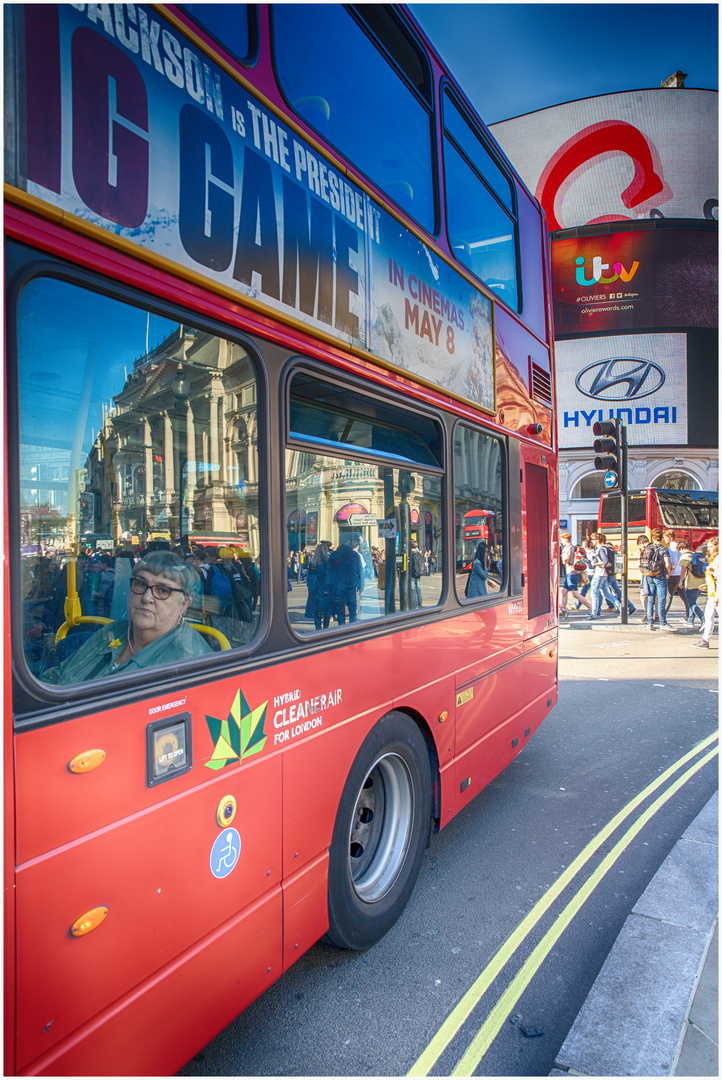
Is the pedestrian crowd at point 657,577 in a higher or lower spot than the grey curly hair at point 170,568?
lower

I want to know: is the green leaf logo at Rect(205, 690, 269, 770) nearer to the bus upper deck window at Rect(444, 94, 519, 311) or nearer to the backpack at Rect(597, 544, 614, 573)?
the bus upper deck window at Rect(444, 94, 519, 311)

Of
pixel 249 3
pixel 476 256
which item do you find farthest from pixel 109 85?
pixel 476 256

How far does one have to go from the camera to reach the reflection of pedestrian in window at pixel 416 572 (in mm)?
3406

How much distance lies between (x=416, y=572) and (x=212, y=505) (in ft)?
5.02

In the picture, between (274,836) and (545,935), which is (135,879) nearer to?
(274,836)

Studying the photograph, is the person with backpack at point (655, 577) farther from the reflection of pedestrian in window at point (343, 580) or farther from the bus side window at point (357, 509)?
the reflection of pedestrian in window at point (343, 580)

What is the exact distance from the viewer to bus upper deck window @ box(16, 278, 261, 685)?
1.67 meters

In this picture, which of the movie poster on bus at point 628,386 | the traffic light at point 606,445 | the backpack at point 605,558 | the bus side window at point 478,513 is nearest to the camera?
the bus side window at point 478,513

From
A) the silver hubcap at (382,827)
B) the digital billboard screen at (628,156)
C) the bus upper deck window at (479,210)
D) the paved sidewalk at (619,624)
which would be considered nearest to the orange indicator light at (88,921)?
the silver hubcap at (382,827)

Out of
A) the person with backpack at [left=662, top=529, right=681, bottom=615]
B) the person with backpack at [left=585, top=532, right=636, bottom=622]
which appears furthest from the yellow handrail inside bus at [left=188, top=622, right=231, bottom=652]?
the person with backpack at [left=585, top=532, right=636, bottom=622]

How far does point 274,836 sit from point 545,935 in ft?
5.89

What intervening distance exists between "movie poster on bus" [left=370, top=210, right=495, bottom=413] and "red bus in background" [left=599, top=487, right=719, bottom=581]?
19953mm

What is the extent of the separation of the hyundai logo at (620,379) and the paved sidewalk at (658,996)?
30.2 meters

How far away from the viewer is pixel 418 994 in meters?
2.77
